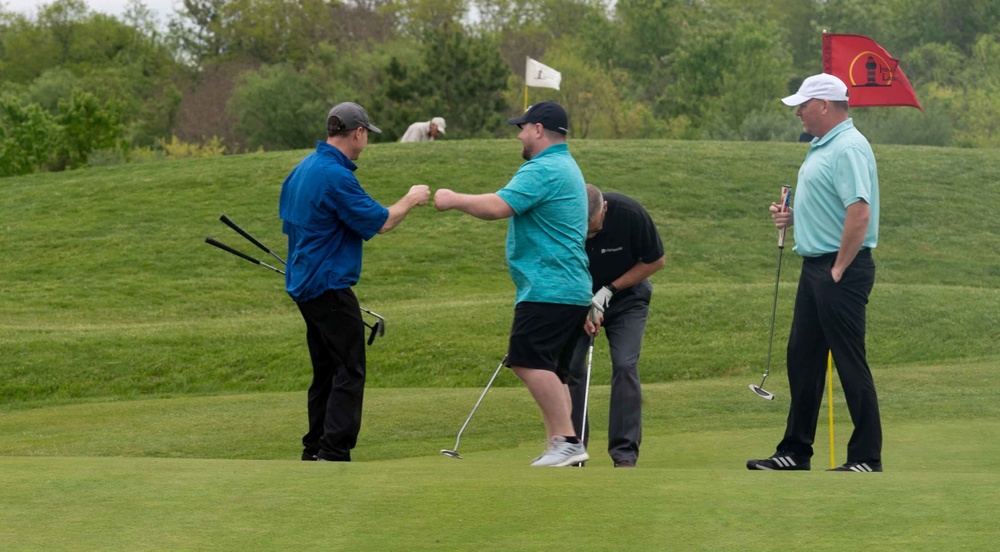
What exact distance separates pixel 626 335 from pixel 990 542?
4.32 meters

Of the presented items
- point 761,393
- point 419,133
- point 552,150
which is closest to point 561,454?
point 552,150

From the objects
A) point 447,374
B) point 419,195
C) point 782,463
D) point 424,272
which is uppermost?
point 419,195

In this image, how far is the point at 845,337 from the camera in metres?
7.41

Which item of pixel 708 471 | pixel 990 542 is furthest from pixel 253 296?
pixel 990 542

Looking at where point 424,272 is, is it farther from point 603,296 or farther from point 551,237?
point 551,237

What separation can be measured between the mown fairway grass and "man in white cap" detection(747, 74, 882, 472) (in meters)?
0.48

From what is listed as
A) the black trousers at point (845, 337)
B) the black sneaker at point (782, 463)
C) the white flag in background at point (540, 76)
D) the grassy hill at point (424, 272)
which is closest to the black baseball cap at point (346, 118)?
the black trousers at point (845, 337)

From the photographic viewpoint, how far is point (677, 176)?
106 ft

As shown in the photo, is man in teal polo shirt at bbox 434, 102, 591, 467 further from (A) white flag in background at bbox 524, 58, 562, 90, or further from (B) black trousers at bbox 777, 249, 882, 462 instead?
(A) white flag in background at bbox 524, 58, 562, 90

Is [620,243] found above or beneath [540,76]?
beneath

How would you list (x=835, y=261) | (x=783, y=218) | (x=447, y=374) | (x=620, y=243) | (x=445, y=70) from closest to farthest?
(x=835, y=261)
(x=783, y=218)
(x=620, y=243)
(x=447, y=374)
(x=445, y=70)

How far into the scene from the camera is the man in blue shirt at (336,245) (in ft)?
24.5

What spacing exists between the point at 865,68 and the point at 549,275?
5.02 meters

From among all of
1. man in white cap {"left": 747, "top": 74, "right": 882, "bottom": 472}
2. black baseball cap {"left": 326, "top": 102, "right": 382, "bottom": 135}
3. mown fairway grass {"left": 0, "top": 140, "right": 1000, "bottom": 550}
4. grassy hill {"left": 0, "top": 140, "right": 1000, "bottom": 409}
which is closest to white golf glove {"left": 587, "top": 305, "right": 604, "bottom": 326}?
mown fairway grass {"left": 0, "top": 140, "right": 1000, "bottom": 550}
